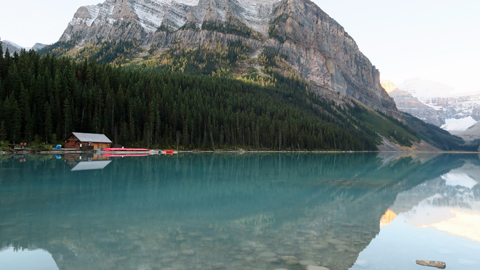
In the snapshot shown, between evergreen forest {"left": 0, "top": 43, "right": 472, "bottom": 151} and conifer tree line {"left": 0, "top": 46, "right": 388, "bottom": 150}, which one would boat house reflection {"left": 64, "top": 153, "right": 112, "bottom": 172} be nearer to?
evergreen forest {"left": 0, "top": 43, "right": 472, "bottom": 151}

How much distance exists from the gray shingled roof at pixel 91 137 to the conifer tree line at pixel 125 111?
13.6 feet

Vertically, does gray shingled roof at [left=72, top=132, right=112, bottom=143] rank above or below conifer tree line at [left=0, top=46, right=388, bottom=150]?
below

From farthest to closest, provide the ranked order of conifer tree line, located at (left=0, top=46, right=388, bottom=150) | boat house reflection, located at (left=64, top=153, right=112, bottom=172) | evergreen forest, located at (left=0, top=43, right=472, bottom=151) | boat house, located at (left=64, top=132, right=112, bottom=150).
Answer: conifer tree line, located at (left=0, top=46, right=388, bottom=150), evergreen forest, located at (left=0, top=43, right=472, bottom=151), boat house, located at (left=64, top=132, right=112, bottom=150), boat house reflection, located at (left=64, top=153, right=112, bottom=172)

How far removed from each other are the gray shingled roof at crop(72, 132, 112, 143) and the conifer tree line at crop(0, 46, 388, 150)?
4.15 meters

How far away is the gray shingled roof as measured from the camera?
3200 inches

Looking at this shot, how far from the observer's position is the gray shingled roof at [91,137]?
81287 mm

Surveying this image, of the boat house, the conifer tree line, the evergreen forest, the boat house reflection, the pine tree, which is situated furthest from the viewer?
the conifer tree line

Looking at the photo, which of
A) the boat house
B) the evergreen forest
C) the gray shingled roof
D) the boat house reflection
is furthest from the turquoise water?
the evergreen forest

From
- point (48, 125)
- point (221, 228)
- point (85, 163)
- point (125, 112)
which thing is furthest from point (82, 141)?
point (221, 228)

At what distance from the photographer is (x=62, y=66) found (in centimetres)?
10388

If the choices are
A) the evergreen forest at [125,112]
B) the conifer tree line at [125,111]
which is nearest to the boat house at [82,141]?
the evergreen forest at [125,112]

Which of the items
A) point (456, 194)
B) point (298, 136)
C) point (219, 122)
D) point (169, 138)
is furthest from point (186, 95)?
point (456, 194)

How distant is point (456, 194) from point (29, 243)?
40.5 m

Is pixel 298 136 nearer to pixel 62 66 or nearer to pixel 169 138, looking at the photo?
pixel 169 138
